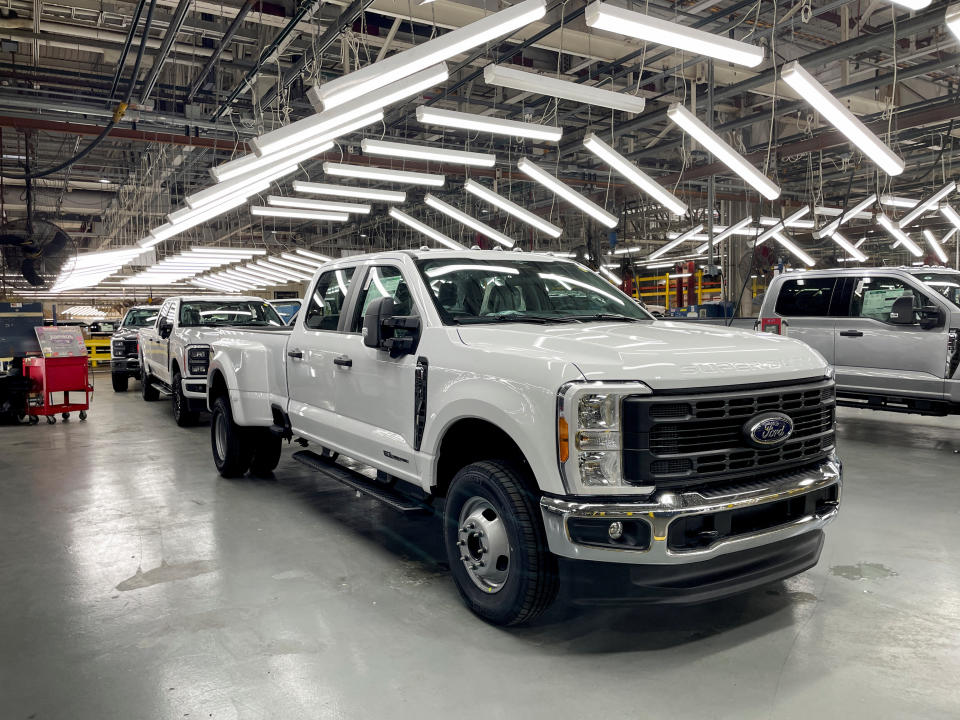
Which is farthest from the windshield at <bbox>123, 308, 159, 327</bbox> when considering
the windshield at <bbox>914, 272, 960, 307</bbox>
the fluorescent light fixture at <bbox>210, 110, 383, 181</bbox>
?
the windshield at <bbox>914, 272, 960, 307</bbox>

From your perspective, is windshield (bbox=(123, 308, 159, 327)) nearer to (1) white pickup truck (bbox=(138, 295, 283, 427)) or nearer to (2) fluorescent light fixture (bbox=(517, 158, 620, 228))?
(1) white pickup truck (bbox=(138, 295, 283, 427))

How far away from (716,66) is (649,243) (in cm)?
868

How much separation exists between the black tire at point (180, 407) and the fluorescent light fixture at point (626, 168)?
6165mm

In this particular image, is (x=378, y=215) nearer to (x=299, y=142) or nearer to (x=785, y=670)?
(x=299, y=142)

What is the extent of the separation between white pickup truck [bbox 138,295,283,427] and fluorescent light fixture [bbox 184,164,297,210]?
57.6 inches

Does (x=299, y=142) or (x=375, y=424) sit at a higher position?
(x=299, y=142)

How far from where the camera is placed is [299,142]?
7.39 m

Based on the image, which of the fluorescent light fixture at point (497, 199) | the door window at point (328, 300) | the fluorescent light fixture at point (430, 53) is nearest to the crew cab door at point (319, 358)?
the door window at point (328, 300)

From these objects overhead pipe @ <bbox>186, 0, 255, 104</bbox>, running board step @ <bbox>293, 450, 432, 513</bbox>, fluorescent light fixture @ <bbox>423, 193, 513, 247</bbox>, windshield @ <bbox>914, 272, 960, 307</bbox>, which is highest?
overhead pipe @ <bbox>186, 0, 255, 104</bbox>

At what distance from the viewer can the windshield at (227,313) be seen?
33.3 feet

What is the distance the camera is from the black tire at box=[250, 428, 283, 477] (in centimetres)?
645

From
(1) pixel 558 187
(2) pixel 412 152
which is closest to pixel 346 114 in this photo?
(2) pixel 412 152

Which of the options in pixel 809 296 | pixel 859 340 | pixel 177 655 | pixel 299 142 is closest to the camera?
pixel 177 655

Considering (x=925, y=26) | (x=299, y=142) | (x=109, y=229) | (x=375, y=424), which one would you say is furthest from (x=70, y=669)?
(x=109, y=229)
